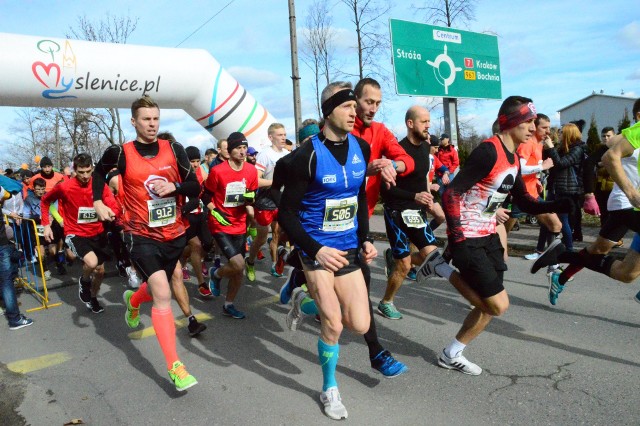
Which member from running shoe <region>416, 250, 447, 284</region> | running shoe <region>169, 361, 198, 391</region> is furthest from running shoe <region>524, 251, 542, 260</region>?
running shoe <region>169, 361, 198, 391</region>

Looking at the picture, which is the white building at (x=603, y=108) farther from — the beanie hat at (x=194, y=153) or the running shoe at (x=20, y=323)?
the running shoe at (x=20, y=323)

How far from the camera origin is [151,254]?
3.88 meters

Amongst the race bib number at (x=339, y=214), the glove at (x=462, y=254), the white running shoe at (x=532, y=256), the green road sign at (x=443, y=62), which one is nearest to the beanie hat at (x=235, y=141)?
the race bib number at (x=339, y=214)

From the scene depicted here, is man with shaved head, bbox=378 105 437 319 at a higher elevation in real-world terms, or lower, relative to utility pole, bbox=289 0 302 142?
lower

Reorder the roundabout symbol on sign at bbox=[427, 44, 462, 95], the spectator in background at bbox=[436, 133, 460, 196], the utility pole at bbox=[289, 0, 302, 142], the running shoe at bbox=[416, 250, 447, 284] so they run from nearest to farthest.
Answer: the running shoe at bbox=[416, 250, 447, 284], the spectator in background at bbox=[436, 133, 460, 196], the roundabout symbol on sign at bbox=[427, 44, 462, 95], the utility pole at bbox=[289, 0, 302, 142]

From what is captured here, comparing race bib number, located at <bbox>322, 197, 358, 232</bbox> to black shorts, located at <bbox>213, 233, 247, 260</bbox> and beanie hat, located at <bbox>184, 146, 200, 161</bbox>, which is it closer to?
black shorts, located at <bbox>213, 233, 247, 260</bbox>

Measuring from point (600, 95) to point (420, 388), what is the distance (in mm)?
60780

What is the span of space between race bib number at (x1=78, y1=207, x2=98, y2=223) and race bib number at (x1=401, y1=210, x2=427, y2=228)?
3.85m

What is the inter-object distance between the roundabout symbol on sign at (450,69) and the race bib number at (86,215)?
358 inches

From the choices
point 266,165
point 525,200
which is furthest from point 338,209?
point 266,165

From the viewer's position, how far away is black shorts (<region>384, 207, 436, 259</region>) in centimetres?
476

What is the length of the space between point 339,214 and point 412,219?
68.6 inches

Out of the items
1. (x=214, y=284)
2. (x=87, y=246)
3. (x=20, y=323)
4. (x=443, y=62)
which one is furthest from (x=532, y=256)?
(x=443, y=62)

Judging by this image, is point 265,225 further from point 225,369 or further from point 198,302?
point 225,369
